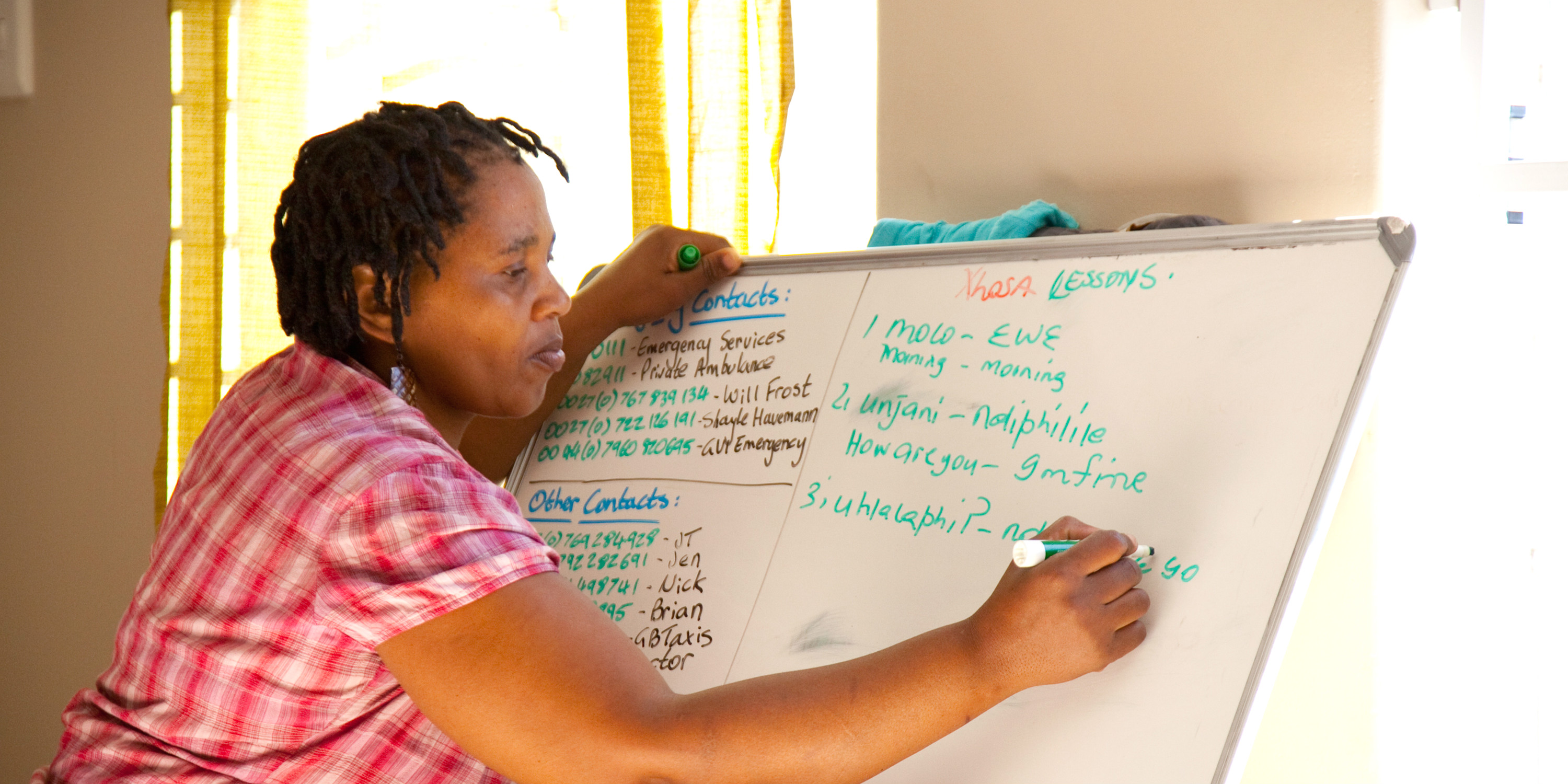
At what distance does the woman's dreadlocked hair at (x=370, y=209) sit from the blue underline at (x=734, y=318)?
385 millimetres

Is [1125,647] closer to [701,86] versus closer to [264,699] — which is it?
[264,699]

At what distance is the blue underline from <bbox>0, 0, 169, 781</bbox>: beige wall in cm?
144

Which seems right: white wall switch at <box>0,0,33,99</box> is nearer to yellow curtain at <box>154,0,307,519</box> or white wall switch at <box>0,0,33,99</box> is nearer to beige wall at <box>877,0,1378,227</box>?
yellow curtain at <box>154,0,307,519</box>

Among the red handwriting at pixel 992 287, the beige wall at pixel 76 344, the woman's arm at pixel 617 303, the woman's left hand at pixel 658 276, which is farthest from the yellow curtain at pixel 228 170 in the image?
the red handwriting at pixel 992 287

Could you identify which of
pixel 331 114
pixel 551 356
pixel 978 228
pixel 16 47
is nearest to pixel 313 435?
pixel 551 356

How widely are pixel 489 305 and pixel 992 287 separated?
0.47 m

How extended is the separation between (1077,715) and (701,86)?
4.03 ft

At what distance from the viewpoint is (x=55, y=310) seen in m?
2.34

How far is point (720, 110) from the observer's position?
1.80 metres

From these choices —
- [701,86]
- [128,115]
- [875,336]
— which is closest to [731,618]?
[875,336]

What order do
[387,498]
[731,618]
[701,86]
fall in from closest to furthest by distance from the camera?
[387,498]
[731,618]
[701,86]

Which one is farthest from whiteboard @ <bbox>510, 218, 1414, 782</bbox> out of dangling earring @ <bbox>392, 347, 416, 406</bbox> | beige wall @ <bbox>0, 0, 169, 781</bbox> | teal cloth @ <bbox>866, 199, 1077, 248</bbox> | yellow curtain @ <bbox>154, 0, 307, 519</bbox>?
beige wall @ <bbox>0, 0, 169, 781</bbox>

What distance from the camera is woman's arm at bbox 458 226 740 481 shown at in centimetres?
137

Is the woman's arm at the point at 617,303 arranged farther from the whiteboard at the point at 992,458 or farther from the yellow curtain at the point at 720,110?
the yellow curtain at the point at 720,110
